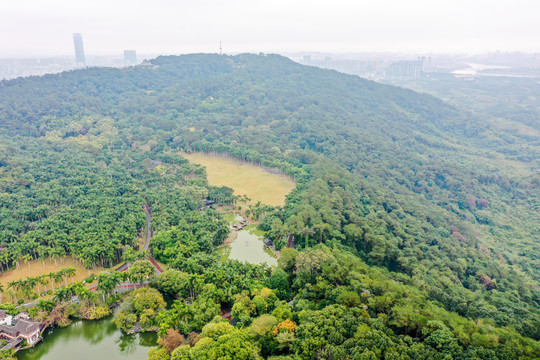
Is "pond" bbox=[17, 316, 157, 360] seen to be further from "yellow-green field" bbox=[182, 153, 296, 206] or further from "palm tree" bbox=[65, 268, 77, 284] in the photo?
"yellow-green field" bbox=[182, 153, 296, 206]

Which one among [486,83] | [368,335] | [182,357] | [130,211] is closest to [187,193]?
[130,211]

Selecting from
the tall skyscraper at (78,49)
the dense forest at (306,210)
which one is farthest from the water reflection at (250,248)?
the tall skyscraper at (78,49)

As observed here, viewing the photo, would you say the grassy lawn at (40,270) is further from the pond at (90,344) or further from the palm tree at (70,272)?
the pond at (90,344)

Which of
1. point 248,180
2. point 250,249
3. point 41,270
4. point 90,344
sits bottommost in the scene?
point 250,249

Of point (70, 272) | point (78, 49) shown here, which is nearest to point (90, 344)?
point (70, 272)

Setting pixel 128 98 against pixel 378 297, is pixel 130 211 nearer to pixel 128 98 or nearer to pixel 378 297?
pixel 378 297

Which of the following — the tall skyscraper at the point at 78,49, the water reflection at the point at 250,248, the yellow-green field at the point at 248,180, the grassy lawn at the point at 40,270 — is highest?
the tall skyscraper at the point at 78,49

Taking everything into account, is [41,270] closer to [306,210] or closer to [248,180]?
[306,210]
